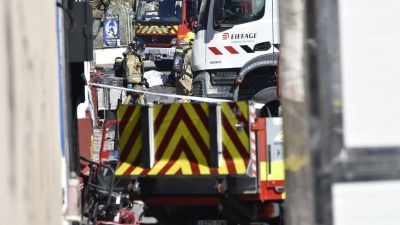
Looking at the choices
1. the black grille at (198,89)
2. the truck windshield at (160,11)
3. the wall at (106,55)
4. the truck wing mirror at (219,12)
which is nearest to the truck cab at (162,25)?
the truck windshield at (160,11)

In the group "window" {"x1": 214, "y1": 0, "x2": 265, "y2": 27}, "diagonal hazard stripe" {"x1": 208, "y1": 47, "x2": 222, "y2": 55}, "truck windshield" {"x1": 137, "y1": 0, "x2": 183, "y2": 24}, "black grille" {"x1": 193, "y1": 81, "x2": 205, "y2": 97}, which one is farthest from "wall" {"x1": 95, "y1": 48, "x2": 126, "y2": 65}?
"window" {"x1": 214, "y1": 0, "x2": 265, "y2": 27}

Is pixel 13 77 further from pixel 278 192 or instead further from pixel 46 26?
pixel 278 192

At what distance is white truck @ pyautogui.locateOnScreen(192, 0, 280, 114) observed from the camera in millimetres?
12969

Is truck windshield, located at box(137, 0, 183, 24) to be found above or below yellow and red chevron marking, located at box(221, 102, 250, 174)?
above

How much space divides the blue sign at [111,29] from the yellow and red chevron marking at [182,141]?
2601 cm

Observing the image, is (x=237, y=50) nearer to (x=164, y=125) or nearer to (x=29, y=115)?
(x=164, y=125)

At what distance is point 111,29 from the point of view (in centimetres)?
3219

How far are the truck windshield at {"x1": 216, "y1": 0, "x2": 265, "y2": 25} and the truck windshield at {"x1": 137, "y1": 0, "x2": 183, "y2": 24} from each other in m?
16.6

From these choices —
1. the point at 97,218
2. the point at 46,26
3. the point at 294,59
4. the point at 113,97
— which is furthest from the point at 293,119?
the point at 113,97

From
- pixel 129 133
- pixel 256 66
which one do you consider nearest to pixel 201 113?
pixel 129 133

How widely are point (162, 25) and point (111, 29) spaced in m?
3.14

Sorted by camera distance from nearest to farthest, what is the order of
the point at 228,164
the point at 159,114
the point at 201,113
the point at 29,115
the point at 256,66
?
1. the point at 29,115
2. the point at 228,164
3. the point at 201,113
4. the point at 159,114
5. the point at 256,66

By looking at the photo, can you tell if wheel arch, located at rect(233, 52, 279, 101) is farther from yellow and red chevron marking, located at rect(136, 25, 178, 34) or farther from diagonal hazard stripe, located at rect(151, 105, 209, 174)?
yellow and red chevron marking, located at rect(136, 25, 178, 34)

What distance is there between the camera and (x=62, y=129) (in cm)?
402
